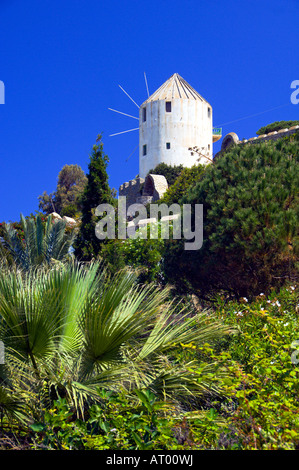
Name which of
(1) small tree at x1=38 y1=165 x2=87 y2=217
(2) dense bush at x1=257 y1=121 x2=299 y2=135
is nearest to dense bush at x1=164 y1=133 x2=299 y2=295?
(2) dense bush at x1=257 y1=121 x2=299 y2=135

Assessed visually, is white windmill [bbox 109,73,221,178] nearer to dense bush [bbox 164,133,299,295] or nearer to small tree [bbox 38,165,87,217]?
small tree [bbox 38,165,87,217]

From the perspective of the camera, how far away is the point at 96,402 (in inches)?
162

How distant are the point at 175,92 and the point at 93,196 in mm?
34283

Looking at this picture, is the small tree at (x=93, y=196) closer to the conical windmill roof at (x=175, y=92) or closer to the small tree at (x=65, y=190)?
the conical windmill roof at (x=175, y=92)

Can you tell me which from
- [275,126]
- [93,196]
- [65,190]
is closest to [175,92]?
[275,126]

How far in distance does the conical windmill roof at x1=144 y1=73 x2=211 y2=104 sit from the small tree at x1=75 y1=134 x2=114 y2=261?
1293 inches

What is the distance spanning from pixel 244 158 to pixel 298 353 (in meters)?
6.23

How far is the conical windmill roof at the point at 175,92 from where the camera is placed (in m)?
46.9

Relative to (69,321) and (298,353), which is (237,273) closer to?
(298,353)

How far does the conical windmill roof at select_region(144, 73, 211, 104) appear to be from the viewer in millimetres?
46875
